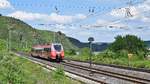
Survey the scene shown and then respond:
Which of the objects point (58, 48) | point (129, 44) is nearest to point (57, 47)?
point (58, 48)

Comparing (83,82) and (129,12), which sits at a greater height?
(129,12)

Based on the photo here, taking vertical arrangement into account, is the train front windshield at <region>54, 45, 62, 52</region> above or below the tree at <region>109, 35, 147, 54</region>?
below

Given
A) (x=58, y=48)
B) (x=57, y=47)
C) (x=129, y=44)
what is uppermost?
(x=129, y=44)

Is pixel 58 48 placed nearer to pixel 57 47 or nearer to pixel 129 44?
pixel 57 47

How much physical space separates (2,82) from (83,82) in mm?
13931

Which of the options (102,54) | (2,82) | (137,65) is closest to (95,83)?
(2,82)

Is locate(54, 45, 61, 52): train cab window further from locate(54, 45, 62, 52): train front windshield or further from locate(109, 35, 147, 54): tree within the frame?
locate(109, 35, 147, 54): tree

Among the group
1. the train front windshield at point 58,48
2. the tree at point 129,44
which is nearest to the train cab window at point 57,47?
the train front windshield at point 58,48

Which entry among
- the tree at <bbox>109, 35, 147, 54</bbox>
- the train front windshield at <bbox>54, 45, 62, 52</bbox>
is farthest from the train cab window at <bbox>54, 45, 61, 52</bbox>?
the tree at <bbox>109, 35, 147, 54</bbox>

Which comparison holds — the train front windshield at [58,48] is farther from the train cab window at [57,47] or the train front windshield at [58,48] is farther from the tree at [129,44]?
the tree at [129,44]

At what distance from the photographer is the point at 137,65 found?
166 ft

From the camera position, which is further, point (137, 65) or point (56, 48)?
point (56, 48)

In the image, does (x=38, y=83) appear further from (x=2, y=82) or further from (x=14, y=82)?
(x=2, y=82)

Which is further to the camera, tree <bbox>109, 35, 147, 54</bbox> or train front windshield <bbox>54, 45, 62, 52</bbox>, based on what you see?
tree <bbox>109, 35, 147, 54</bbox>
